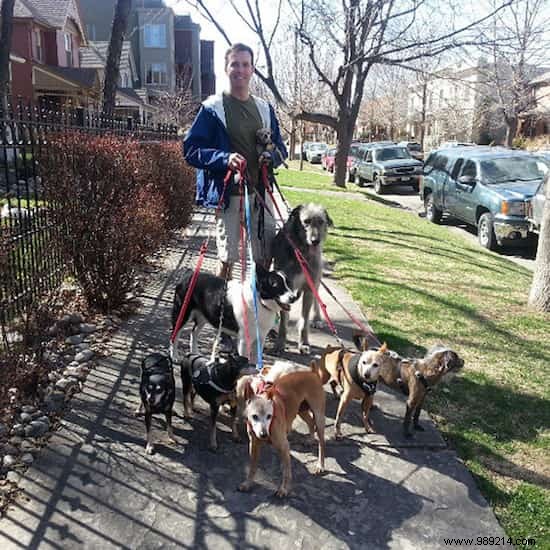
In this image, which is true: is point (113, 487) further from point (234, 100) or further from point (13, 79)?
point (13, 79)

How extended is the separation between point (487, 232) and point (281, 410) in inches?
422

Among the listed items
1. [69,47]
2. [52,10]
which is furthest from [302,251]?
[69,47]

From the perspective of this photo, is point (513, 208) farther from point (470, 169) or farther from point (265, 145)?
→ point (265, 145)

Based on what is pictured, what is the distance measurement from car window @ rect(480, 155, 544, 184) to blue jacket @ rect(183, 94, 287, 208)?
32.9 feet

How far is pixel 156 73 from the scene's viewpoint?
59844 mm

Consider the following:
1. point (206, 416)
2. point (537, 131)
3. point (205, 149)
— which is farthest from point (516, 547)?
point (537, 131)

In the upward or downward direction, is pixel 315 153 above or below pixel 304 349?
above

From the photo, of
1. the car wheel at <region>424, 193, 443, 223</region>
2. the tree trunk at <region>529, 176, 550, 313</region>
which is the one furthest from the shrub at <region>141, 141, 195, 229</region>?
the car wheel at <region>424, 193, 443, 223</region>

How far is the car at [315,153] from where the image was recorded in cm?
4806

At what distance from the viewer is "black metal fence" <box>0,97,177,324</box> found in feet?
16.4

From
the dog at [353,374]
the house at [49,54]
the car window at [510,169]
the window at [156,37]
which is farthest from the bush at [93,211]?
the window at [156,37]

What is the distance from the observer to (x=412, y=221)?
15.3m

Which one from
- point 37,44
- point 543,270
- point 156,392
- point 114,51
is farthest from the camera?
point 37,44

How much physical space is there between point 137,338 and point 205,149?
205 centimetres
